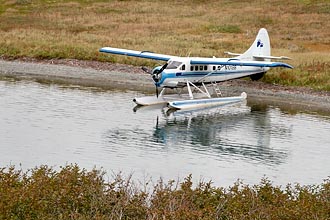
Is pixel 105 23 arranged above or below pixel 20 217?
above

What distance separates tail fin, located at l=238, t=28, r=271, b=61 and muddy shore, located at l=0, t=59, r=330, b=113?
4.99ft

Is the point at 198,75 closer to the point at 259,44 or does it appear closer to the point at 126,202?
the point at 259,44

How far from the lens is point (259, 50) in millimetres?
41969

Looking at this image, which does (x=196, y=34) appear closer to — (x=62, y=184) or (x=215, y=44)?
(x=215, y=44)

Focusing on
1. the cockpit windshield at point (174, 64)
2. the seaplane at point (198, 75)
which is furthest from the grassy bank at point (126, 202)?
the cockpit windshield at point (174, 64)

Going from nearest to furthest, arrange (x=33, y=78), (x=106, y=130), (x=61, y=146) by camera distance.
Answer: (x=61, y=146) → (x=106, y=130) → (x=33, y=78)

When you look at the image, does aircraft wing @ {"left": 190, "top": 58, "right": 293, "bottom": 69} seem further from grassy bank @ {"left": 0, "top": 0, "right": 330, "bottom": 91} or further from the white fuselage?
grassy bank @ {"left": 0, "top": 0, "right": 330, "bottom": 91}

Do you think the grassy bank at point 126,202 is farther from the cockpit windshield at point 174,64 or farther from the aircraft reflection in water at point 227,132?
the cockpit windshield at point 174,64

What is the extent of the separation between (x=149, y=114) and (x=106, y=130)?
4.75 m

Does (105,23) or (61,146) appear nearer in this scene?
(61,146)

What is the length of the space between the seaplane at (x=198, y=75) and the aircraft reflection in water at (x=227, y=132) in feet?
1.87

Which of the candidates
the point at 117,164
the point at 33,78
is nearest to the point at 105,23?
the point at 33,78

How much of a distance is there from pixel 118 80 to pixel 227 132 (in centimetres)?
1364

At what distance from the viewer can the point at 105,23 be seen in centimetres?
6706
